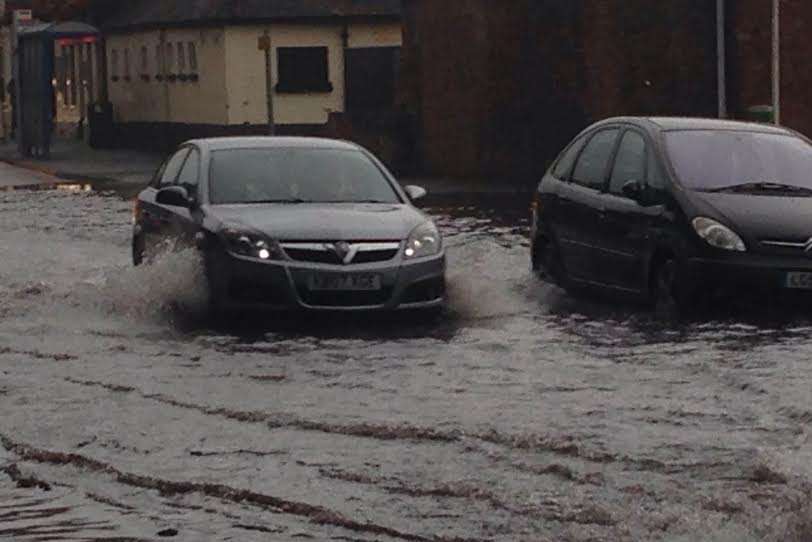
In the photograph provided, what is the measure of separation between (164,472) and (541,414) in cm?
234

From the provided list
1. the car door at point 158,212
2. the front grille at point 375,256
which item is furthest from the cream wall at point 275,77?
the front grille at point 375,256

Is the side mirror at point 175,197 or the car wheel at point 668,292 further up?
the side mirror at point 175,197

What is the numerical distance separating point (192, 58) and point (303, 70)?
2.91 metres

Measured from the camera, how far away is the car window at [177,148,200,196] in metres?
17.5

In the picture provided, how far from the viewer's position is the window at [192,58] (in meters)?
56.4

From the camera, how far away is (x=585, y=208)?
17547 mm

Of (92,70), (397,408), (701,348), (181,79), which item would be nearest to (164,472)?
(397,408)

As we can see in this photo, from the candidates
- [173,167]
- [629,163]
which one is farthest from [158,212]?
[629,163]

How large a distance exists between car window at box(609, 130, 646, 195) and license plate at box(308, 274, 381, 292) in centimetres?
217

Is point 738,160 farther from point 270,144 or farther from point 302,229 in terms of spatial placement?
point 270,144

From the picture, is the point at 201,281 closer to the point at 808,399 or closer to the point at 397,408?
the point at 397,408

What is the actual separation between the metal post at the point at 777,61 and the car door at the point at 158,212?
12.6 metres

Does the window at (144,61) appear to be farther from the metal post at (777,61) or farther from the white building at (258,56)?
the metal post at (777,61)

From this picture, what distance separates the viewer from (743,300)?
52.3 feet
